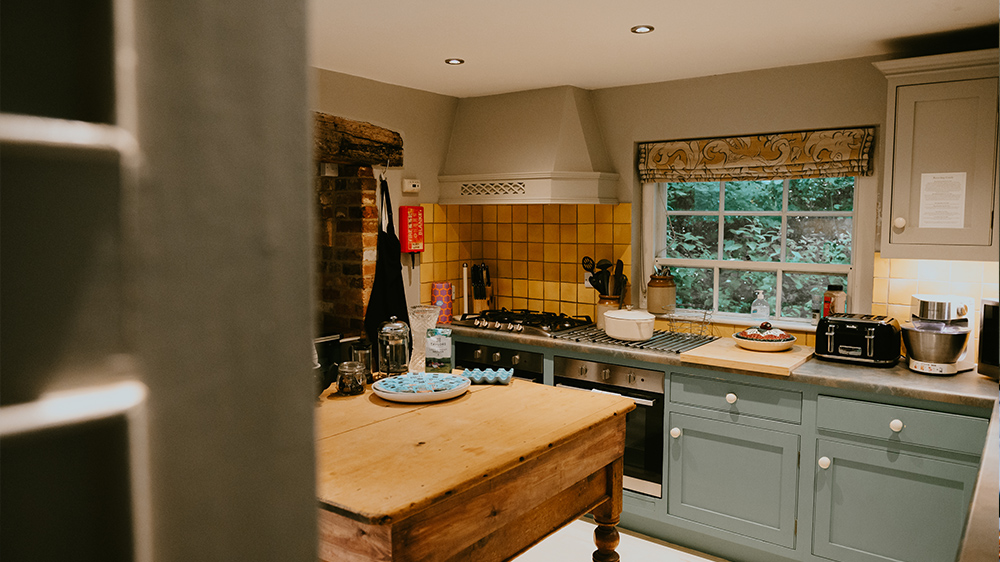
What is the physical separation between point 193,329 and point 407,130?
4.00 metres

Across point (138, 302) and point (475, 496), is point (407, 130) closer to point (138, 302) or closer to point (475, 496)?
point (475, 496)

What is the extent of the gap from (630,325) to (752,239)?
0.96 metres

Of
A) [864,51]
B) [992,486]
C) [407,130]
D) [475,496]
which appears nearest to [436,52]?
[407,130]

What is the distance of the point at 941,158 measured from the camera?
9.62ft

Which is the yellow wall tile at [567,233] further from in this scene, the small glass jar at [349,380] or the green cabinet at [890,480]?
the small glass jar at [349,380]

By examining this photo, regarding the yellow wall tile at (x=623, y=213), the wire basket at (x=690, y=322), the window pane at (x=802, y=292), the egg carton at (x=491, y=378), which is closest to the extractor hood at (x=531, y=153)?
the yellow wall tile at (x=623, y=213)

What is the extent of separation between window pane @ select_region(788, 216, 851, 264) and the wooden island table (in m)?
1.98

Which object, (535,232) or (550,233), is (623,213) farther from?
(535,232)

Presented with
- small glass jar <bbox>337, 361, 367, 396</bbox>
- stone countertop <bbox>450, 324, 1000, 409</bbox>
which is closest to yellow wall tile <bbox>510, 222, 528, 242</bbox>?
stone countertop <bbox>450, 324, 1000, 409</bbox>

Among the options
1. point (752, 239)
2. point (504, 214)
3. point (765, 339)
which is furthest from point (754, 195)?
point (504, 214)

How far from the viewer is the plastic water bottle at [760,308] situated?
380cm

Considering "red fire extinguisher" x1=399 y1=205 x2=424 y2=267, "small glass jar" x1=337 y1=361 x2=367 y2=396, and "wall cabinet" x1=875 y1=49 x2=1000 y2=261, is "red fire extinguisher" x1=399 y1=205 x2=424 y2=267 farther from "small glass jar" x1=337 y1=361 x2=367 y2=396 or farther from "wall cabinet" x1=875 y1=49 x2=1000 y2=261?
"wall cabinet" x1=875 y1=49 x2=1000 y2=261

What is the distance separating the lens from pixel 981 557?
4.17ft

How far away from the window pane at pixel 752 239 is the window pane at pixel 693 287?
0.60 ft
